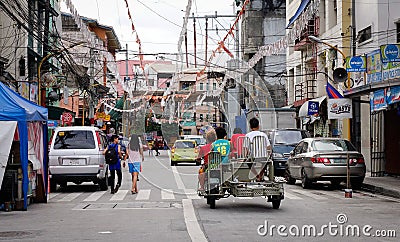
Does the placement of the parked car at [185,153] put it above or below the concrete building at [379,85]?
below

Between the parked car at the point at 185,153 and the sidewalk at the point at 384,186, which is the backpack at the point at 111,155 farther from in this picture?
the parked car at the point at 185,153

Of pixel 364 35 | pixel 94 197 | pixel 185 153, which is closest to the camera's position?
pixel 94 197

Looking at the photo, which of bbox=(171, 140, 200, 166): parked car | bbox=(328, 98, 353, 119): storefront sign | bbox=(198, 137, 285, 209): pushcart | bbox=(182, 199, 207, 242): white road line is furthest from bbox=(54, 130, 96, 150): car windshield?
bbox=(171, 140, 200, 166): parked car

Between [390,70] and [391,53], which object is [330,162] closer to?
[390,70]

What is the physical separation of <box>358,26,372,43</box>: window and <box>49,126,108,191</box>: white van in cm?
1512

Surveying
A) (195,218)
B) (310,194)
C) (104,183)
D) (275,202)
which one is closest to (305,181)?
(310,194)

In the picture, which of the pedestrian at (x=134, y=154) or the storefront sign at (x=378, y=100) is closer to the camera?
the pedestrian at (x=134, y=154)

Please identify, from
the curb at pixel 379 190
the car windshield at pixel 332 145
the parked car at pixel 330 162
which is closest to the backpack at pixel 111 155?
the parked car at pixel 330 162

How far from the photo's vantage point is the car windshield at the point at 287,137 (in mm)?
27125

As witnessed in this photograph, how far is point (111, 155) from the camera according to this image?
63.6 feet

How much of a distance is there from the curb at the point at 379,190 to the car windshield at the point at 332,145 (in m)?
1.34

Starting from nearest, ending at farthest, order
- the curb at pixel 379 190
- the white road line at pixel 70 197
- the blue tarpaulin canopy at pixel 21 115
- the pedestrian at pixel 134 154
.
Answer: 1. the blue tarpaulin canopy at pixel 21 115
2. the white road line at pixel 70 197
3. the curb at pixel 379 190
4. the pedestrian at pixel 134 154

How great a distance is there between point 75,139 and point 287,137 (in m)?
10.5

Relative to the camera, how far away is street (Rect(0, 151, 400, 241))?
10.6 meters
